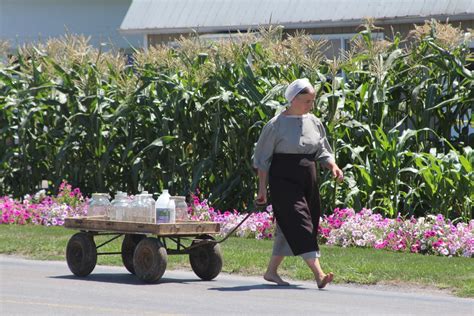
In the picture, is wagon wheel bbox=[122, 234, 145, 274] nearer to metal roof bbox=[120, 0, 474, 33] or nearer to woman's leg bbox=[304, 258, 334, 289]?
woman's leg bbox=[304, 258, 334, 289]

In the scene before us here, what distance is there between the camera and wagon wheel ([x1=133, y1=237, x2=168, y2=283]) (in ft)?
39.3

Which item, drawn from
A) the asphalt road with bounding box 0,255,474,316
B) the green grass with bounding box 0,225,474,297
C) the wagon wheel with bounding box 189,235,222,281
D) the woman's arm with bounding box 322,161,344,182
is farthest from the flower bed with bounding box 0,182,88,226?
the woman's arm with bounding box 322,161,344,182

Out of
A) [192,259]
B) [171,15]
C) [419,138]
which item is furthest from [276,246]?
[171,15]

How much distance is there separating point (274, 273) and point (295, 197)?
773mm

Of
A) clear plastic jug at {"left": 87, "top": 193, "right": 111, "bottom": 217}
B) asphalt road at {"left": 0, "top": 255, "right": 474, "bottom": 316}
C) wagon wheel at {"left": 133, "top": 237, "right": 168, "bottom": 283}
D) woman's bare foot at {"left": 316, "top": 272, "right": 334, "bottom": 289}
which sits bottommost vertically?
asphalt road at {"left": 0, "top": 255, "right": 474, "bottom": 316}

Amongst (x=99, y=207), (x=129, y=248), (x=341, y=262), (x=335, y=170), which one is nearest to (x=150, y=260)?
(x=129, y=248)

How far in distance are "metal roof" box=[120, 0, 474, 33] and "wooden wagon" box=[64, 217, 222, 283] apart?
9.51m

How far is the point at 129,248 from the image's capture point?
13047 mm

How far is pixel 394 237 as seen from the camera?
14.7 m

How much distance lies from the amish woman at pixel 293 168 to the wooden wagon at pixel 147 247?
73 cm

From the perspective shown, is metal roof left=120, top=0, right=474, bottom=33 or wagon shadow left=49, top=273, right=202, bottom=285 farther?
metal roof left=120, top=0, right=474, bottom=33

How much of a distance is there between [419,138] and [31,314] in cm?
803

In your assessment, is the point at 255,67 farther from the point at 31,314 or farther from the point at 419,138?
the point at 31,314

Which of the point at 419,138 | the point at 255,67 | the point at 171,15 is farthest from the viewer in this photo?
the point at 171,15
